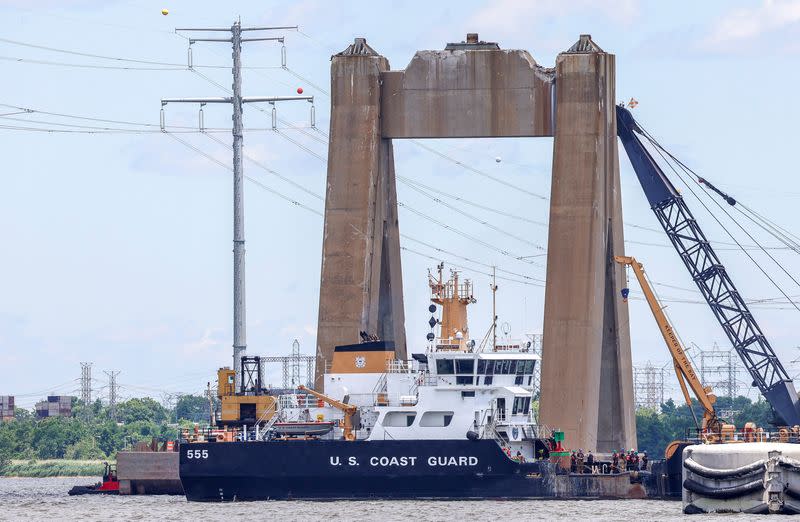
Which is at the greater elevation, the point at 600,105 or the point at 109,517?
the point at 600,105

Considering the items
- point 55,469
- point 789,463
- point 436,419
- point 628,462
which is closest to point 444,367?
point 436,419

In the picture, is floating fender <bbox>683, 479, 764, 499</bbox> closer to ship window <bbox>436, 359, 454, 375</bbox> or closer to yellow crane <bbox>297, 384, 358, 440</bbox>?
ship window <bbox>436, 359, 454, 375</bbox>

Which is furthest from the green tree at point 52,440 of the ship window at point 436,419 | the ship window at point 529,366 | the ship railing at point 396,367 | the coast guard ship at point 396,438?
the ship window at point 529,366

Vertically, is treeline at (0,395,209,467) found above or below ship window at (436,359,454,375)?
below

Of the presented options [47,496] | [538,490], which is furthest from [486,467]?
[47,496]

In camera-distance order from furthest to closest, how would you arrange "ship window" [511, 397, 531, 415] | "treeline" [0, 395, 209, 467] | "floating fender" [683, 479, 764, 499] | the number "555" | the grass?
"treeline" [0, 395, 209, 467] → the grass → the number "555" → "ship window" [511, 397, 531, 415] → "floating fender" [683, 479, 764, 499]

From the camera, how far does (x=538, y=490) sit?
56.2 metres

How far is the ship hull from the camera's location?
55875mm

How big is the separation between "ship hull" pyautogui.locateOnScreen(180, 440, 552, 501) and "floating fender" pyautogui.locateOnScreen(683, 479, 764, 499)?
20.7 feet

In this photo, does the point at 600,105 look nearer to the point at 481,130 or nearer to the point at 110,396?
the point at 481,130

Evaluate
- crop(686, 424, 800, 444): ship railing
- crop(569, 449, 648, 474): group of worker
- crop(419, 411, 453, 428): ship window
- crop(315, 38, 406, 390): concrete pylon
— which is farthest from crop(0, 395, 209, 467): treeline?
crop(686, 424, 800, 444): ship railing

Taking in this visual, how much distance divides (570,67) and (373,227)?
9219 mm

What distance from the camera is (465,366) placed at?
56.8 metres

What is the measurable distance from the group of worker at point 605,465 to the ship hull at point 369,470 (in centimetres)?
224
